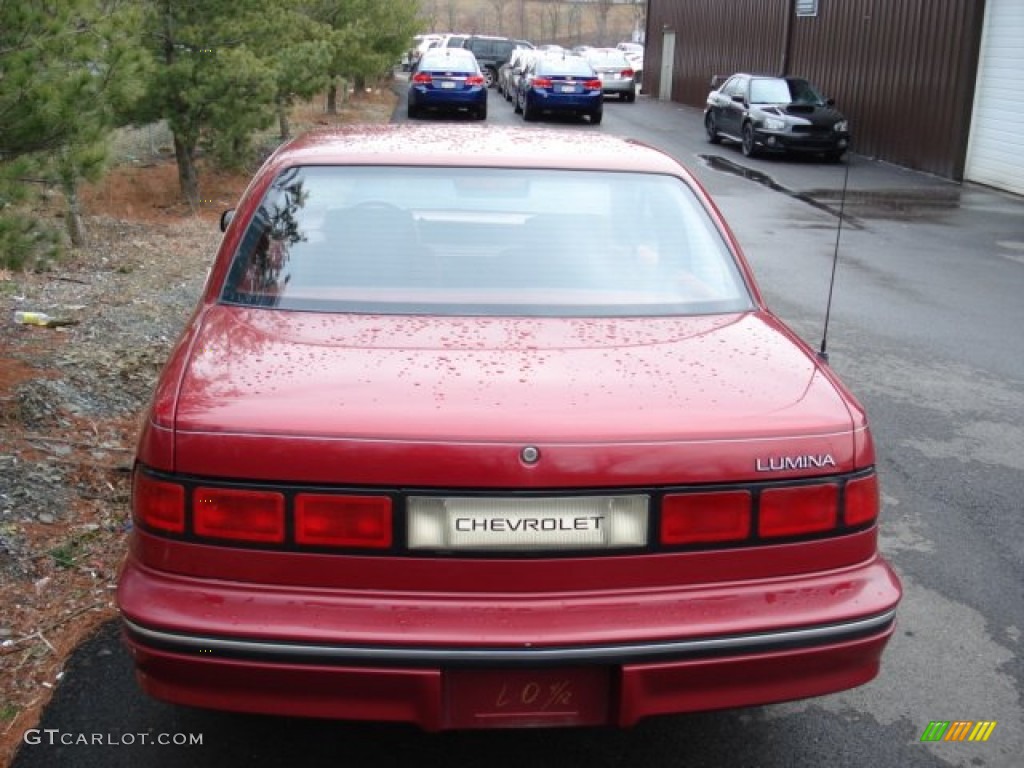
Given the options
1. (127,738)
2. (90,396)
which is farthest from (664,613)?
(90,396)

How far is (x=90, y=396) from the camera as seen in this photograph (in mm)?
5953

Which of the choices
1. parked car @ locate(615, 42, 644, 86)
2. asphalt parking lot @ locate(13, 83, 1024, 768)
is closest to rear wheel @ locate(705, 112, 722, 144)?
asphalt parking lot @ locate(13, 83, 1024, 768)

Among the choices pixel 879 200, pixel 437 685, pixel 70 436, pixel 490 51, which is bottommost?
pixel 879 200

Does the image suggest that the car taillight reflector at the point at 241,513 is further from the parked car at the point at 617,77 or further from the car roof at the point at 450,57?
the parked car at the point at 617,77

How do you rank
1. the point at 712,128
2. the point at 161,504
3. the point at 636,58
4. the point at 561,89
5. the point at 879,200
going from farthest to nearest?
1. the point at 636,58
2. the point at 561,89
3. the point at 712,128
4. the point at 879,200
5. the point at 161,504

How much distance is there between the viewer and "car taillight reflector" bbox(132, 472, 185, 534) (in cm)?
269

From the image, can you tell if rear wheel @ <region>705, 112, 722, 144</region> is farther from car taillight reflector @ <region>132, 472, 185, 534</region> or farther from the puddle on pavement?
car taillight reflector @ <region>132, 472, 185, 534</region>

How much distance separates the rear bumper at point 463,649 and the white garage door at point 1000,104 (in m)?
18.1

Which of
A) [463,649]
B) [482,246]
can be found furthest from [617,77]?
[463,649]

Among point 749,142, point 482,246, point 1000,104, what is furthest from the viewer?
point 749,142

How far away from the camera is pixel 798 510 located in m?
2.79

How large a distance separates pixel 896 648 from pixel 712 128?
22178 millimetres

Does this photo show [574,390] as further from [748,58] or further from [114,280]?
[748,58]

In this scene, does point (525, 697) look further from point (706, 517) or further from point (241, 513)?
point (241, 513)
